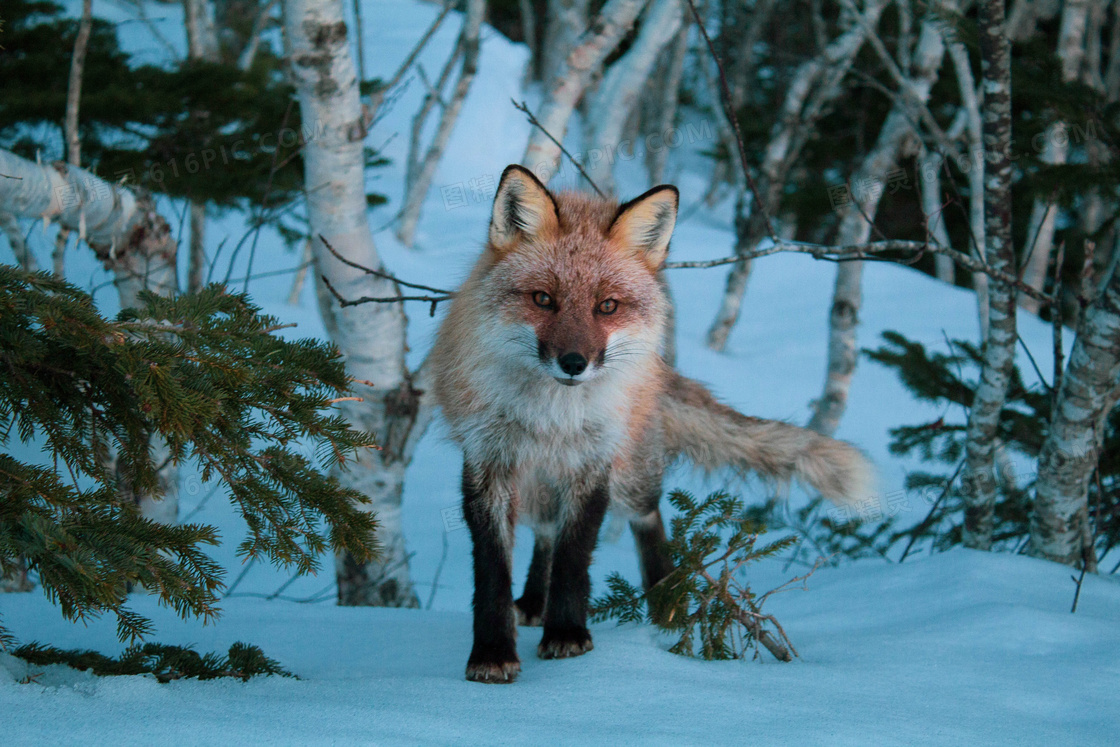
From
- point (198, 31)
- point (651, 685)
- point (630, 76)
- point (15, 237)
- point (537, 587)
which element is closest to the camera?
point (651, 685)

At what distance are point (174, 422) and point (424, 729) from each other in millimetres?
876

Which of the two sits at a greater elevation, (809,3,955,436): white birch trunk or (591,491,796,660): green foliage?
(809,3,955,436): white birch trunk

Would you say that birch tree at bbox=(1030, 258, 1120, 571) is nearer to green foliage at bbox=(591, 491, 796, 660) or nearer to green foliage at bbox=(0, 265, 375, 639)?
green foliage at bbox=(591, 491, 796, 660)

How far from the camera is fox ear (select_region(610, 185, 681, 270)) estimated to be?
294cm

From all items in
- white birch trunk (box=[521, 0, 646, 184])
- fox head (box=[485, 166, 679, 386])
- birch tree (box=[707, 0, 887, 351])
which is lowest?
fox head (box=[485, 166, 679, 386])

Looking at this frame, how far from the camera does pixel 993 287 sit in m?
3.87

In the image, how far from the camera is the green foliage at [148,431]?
1773mm

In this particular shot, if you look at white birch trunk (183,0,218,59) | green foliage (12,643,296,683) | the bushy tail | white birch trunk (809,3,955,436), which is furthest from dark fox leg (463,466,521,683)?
white birch trunk (183,0,218,59)

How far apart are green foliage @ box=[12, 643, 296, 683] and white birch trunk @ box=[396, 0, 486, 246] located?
22.7ft

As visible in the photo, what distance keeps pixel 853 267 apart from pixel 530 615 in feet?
15.5

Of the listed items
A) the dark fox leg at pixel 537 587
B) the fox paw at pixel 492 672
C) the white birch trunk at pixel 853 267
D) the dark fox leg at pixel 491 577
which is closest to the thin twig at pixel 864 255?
the dark fox leg at pixel 491 577

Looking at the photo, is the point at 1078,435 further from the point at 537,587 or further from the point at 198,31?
the point at 198,31

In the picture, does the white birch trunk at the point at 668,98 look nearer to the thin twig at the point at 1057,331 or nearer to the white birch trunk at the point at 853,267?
the white birch trunk at the point at 853,267

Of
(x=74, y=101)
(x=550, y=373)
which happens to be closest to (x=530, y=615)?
(x=550, y=373)
